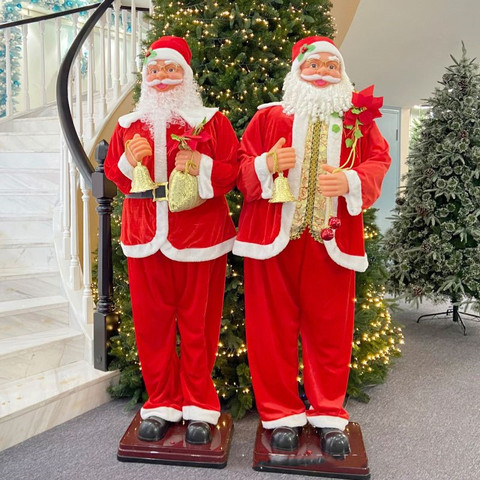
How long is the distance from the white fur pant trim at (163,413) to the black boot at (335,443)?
1.81 ft

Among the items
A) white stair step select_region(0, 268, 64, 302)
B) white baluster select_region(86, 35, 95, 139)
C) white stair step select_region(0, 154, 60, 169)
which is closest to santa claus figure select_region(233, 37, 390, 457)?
white stair step select_region(0, 268, 64, 302)

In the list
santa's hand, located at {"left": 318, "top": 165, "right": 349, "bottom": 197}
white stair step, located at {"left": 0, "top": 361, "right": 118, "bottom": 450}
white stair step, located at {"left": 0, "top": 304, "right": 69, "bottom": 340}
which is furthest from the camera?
white stair step, located at {"left": 0, "top": 304, "right": 69, "bottom": 340}

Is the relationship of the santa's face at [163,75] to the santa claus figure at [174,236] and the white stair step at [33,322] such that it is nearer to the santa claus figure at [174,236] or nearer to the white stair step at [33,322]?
the santa claus figure at [174,236]

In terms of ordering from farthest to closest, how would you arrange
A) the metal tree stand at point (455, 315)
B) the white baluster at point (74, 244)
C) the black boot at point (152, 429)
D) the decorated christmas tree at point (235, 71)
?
the metal tree stand at point (455, 315) < the white baluster at point (74, 244) < the decorated christmas tree at point (235, 71) < the black boot at point (152, 429)

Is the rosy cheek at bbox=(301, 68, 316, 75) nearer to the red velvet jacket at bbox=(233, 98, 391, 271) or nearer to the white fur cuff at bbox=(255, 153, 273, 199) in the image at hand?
the red velvet jacket at bbox=(233, 98, 391, 271)

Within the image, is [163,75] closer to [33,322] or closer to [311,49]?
[311,49]

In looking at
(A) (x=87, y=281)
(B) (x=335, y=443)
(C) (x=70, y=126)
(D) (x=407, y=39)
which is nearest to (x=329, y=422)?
(B) (x=335, y=443)

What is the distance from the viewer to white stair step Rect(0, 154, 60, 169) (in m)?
3.56

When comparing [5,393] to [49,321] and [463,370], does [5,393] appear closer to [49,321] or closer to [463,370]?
[49,321]

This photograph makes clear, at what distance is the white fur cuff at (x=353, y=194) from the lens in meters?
1.57

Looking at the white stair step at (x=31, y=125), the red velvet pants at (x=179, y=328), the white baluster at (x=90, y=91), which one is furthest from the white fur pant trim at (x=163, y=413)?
the white stair step at (x=31, y=125)

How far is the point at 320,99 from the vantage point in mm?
1637

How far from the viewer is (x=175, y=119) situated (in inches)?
66.6

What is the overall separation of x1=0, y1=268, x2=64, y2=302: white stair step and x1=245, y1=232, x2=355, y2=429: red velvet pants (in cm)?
141
